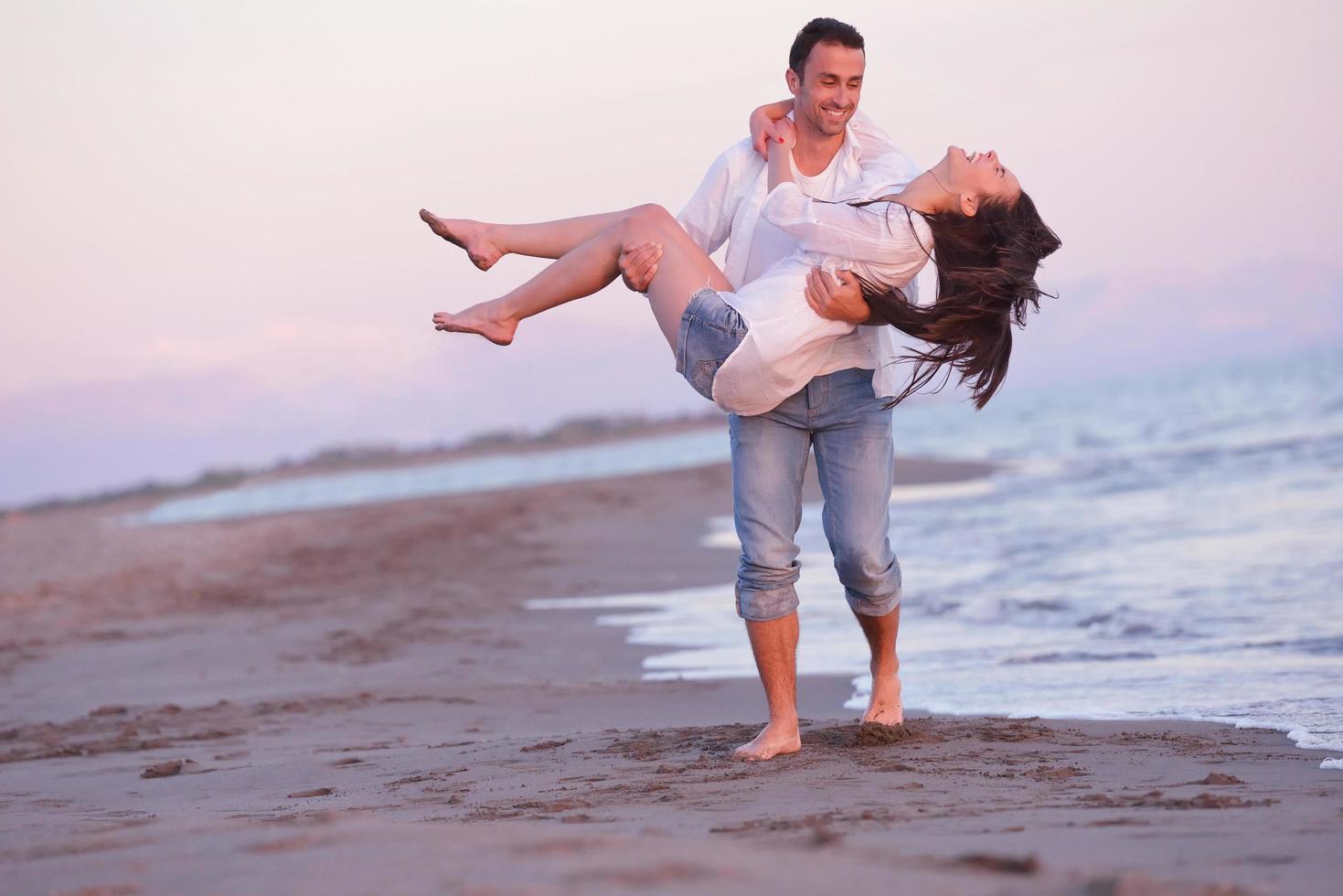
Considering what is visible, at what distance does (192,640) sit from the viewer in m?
8.58

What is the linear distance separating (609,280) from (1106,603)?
4.26 meters

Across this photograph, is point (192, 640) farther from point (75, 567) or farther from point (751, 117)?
point (75, 567)

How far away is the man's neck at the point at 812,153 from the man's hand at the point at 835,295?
441mm

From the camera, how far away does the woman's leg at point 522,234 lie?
413cm

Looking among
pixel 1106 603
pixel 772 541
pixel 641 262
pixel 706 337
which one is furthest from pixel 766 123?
pixel 1106 603

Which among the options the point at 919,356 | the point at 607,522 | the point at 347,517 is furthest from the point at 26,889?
the point at 347,517

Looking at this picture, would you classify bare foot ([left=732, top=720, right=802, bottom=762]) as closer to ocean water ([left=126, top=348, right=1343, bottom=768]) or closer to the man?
the man

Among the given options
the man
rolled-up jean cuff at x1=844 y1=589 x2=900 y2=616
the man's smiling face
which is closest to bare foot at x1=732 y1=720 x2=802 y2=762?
the man

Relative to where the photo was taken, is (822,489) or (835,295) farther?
(822,489)

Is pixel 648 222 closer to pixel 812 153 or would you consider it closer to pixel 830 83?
pixel 812 153

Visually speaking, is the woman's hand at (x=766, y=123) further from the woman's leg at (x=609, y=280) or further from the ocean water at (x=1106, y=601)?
the ocean water at (x=1106, y=601)

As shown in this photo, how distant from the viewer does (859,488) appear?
12.7 ft

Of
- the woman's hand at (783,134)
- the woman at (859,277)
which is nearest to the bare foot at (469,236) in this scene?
the woman at (859,277)

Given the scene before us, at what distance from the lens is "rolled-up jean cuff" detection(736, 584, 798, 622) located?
12.7 ft
